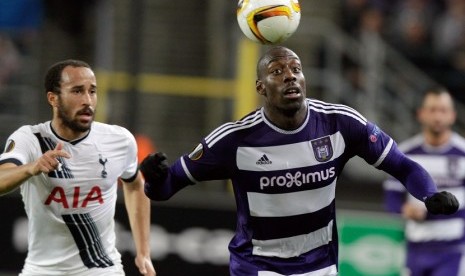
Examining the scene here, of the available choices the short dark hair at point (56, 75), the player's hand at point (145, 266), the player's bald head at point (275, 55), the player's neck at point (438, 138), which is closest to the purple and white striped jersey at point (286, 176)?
the player's bald head at point (275, 55)

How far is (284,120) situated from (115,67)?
10630mm

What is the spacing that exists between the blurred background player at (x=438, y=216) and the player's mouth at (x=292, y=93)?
144 inches

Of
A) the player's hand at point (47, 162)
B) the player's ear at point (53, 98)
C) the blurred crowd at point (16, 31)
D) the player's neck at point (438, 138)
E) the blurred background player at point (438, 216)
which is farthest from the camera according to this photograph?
the blurred crowd at point (16, 31)

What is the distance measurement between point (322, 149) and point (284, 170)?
264 mm

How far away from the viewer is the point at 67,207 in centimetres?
714

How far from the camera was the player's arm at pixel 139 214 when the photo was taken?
7609 millimetres

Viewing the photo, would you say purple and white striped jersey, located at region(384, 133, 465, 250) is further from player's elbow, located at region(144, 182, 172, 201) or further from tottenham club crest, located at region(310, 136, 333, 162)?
player's elbow, located at region(144, 182, 172, 201)

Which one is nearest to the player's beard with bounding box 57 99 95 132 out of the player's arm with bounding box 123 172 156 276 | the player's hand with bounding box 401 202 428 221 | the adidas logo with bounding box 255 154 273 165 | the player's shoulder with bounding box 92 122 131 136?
the player's shoulder with bounding box 92 122 131 136

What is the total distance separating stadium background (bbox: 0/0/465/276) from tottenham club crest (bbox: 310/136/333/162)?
17.9 ft

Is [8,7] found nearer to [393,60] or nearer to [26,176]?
[393,60]

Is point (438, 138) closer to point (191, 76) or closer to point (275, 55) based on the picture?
point (275, 55)

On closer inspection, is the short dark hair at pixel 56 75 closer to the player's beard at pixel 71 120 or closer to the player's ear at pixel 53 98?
the player's ear at pixel 53 98

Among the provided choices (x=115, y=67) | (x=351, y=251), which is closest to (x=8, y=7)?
(x=115, y=67)

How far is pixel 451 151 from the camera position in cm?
1041
